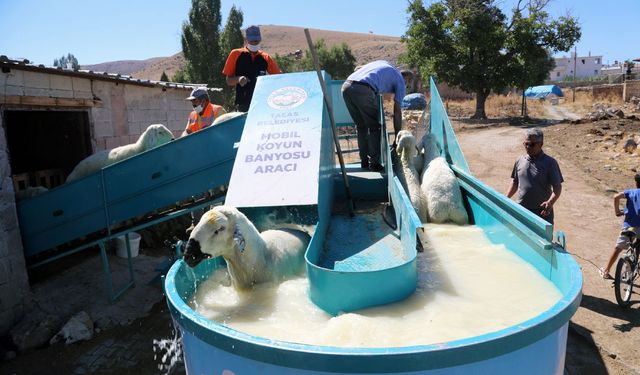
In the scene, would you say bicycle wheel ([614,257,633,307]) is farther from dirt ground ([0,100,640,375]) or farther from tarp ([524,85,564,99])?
tarp ([524,85,564,99])

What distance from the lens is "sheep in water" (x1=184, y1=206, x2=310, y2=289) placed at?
9.29ft

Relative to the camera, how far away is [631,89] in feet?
101

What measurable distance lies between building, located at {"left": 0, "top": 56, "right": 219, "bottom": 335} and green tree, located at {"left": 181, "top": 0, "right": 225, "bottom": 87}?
21.9 metres

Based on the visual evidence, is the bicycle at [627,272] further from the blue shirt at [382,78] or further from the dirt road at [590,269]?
the blue shirt at [382,78]

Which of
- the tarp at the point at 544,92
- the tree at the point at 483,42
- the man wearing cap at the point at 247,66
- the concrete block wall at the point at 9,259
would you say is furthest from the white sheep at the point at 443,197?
the tarp at the point at 544,92

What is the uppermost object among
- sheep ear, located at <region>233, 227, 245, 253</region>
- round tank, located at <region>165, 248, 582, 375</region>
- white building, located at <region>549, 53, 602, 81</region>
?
white building, located at <region>549, 53, 602, 81</region>

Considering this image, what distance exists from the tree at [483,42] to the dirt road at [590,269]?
30.7 feet

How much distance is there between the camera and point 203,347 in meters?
2.20

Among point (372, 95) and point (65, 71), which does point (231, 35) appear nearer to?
point (65, 71)

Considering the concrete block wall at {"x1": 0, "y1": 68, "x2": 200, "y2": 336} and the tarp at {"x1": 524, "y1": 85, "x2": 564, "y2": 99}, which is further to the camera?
the tarp at {"x1": 524, "y1": 85, "x2": 564, "y2": 99}

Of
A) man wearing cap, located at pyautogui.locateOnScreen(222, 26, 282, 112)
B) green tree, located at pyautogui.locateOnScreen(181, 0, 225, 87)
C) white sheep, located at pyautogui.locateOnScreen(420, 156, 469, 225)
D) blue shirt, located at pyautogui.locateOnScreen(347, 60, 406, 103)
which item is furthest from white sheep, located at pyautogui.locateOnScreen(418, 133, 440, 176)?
green tree, located at pyautogui.locateOnScreen(181, 0, 225, 87)

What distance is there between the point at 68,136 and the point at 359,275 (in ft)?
26.2

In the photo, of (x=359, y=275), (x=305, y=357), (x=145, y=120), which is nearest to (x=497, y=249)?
(x=359, y=275)

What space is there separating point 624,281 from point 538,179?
6.04 ft
